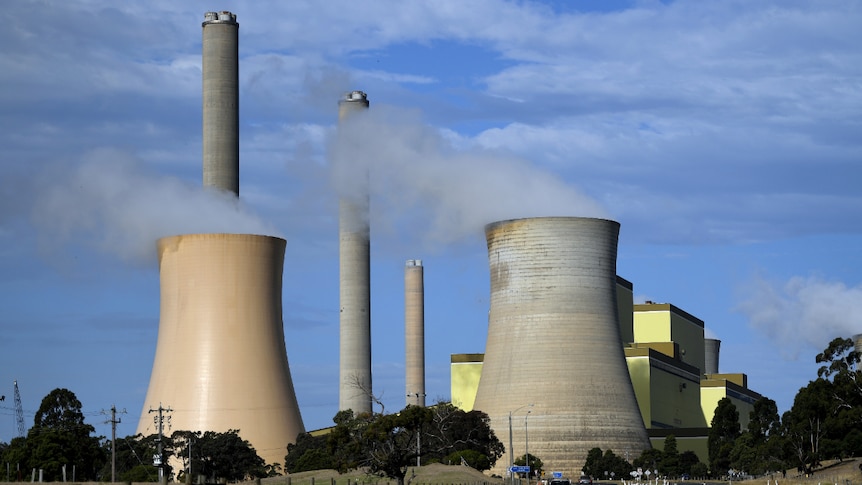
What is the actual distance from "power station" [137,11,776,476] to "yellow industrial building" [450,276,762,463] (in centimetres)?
2384

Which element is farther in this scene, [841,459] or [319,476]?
[841,459]

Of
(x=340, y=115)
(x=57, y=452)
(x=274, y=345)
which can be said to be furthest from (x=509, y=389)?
(x=340, y=115)

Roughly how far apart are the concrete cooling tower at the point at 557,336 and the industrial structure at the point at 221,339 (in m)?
13.2

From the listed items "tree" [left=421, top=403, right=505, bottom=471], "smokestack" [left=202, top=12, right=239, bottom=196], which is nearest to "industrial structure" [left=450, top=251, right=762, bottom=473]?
"tree" [left=421, top=403, right=505, bottom=471]

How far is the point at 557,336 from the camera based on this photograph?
2963 inches

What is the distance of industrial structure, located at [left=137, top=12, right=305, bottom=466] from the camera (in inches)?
2643

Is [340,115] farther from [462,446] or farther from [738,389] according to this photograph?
[738,389]

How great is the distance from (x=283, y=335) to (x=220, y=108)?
17.8 metres

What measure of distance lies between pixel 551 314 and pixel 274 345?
15540 mm

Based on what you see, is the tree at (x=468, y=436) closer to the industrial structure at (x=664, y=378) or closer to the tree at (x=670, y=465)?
the industrial structure at (x=664, y=378)

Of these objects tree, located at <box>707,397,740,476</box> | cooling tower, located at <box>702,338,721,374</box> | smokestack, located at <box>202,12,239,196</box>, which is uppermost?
smokestack, located at <box>202,12,239,196</box>

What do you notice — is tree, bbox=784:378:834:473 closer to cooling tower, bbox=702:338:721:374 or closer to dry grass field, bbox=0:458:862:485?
dry grass field, bbox=0:458:862:485

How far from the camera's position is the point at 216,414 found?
68.1 m

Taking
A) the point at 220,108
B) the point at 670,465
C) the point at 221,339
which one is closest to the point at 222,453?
the point at 221,339
